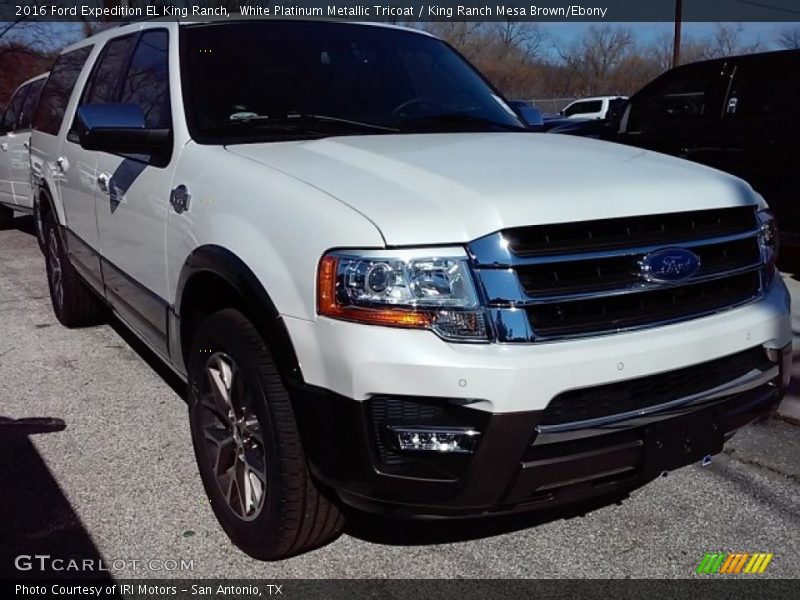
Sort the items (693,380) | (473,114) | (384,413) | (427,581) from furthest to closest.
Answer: (473,114), (427,581), (693,380), (384,413)

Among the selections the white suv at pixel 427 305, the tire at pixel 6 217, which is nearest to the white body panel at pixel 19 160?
the tire at pixel 6 217

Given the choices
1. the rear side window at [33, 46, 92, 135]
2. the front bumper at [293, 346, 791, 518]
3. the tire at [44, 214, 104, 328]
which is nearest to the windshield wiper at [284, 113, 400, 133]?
the front bumper at [293, 346, 791, 518]

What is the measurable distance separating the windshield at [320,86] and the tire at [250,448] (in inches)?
35.5

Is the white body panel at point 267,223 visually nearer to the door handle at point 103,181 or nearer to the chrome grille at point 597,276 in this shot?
the chrome grille at point 597,276

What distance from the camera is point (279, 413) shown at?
2.44 meters

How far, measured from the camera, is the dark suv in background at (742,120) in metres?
7.00

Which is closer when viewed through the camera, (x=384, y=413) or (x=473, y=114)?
(x=384, y=413)

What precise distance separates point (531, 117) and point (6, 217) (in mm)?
9379

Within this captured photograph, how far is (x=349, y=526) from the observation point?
10.2 ft

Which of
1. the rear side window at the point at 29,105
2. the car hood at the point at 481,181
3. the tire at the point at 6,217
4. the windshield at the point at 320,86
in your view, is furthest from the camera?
the tire at the point at 6,217

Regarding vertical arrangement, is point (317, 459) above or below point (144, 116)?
below

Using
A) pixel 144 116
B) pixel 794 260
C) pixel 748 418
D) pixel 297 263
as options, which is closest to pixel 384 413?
pixel 297 263

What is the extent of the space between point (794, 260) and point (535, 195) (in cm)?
660

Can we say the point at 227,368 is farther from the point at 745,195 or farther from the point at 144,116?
the point at 745,195
